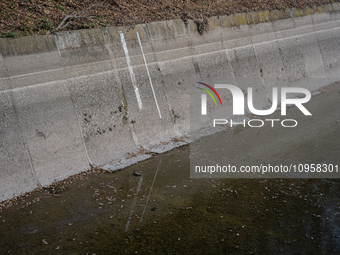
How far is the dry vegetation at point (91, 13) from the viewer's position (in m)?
7.34

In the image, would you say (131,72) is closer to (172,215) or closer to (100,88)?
(100,88)

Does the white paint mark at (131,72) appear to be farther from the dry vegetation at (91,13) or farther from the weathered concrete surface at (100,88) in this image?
the dry vegetation at (91,13)

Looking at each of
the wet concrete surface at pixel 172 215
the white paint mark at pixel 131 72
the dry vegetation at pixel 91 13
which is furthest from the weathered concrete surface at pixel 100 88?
the wet concrete surface at pixel 172 215

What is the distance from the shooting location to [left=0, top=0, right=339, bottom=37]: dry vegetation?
7.34 m

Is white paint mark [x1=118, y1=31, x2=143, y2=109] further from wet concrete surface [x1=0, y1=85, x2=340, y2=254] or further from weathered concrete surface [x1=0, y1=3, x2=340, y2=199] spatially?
wet concrete surface [x1=0, y1=85, x2=340, y2=254]

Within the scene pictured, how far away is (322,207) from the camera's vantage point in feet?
18.5

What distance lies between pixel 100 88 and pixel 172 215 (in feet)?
11.5

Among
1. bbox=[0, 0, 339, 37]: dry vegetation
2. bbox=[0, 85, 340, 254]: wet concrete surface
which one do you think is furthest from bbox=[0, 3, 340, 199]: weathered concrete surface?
bbox=[0, 85, 340, 254]: wet concrete surface

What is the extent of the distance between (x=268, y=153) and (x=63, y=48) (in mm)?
5144

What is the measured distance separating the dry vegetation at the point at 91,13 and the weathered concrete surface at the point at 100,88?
361mm

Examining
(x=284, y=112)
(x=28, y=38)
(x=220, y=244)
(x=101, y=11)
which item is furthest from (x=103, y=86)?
(x=284, y=112)

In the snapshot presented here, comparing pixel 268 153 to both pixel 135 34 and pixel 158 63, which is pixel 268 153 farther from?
pixel 135 34

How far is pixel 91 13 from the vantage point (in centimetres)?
872

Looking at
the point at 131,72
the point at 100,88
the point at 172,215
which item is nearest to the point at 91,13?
the point at 131,72
